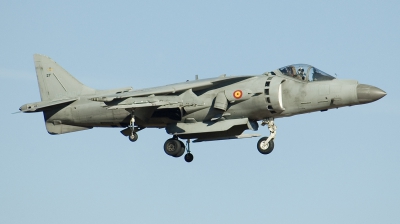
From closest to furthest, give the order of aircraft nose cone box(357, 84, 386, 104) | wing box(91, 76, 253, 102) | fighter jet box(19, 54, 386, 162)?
aircraft nose cone box(357, 84, 386, 104)
fighter jet box(19, 54, 386, 162)
wing box(91, 76, 253, 102)

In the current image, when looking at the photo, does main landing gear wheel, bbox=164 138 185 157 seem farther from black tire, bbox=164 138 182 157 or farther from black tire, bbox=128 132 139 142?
black tire, bbox=128 132 139 142

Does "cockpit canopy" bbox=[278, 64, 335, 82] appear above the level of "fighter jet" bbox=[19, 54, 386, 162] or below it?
above

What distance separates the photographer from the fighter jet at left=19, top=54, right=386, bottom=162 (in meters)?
31.0

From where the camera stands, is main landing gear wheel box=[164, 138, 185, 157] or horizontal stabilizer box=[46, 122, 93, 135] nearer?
main landing gear wheel box=[164, 138, 185, 157]

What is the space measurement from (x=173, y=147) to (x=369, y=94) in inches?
283

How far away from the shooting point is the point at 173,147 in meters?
33.0

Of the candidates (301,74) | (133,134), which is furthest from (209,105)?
(301,74)

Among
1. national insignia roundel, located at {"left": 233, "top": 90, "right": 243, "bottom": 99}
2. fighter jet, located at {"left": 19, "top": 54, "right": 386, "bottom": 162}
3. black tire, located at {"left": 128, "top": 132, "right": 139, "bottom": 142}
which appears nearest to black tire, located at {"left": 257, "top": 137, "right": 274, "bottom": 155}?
fighter jet, located at {"left": 19, "top": 54, "right": 386, "bottom": 162}

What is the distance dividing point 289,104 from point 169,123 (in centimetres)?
445

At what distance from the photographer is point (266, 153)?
31.6 metres

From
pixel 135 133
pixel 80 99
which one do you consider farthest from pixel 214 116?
pixel 80 99

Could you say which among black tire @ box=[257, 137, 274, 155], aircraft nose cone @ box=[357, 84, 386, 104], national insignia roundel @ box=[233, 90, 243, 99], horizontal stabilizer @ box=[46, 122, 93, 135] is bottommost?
black tire @ box=[257, 137, 274, 155]

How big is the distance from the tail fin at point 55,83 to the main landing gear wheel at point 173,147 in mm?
3580

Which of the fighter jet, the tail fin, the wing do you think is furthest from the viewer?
the tail fin
